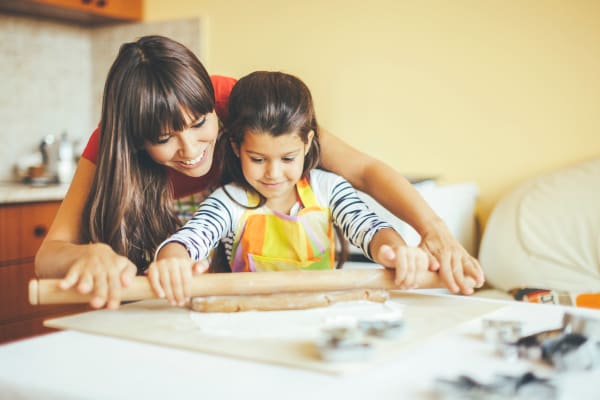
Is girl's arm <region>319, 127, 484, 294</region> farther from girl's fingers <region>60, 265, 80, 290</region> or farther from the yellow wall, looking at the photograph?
the yellow wall

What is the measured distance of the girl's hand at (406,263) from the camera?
969 millimetres

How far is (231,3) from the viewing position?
109 inches

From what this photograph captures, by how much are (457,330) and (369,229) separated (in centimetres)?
36

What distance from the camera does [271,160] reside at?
1.20 meters

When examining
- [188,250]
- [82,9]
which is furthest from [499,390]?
[82,9]

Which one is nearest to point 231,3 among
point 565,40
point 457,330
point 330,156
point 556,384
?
point 565,40

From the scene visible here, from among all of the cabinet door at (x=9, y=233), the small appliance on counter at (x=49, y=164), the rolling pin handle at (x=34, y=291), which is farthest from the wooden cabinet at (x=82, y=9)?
the rolling pin handle at (x=34, y=291)

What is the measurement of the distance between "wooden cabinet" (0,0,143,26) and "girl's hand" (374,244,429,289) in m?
2.24

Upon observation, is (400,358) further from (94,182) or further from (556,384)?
(94,182)

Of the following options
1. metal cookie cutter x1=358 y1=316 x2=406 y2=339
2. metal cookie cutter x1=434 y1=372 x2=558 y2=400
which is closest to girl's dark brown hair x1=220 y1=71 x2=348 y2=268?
metal cookie cutter x1=358 y1=316 x2=406 y2=339

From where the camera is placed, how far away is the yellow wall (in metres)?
2.02

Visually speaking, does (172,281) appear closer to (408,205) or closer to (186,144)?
(186,144)

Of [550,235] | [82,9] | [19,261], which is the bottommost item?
[19,261]

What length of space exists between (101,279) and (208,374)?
297mm
